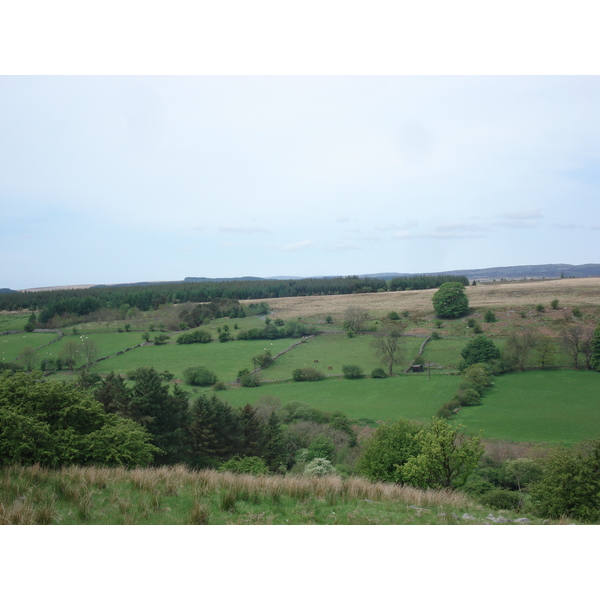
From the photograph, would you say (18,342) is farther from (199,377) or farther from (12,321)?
(199,377)

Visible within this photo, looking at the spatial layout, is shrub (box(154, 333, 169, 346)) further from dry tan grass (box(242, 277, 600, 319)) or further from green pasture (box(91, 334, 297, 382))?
dry tan grass (box(242, 277, 600, 319))

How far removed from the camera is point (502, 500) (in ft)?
39.9

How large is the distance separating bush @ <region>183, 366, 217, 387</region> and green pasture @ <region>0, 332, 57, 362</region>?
1395cm

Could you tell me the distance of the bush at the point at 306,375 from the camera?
36.7m

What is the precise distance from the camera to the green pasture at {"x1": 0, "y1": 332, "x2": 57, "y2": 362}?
33719 mm

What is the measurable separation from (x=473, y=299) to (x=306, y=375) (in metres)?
25.7

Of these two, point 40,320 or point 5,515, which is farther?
point 40,320

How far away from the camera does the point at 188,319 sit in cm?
4491

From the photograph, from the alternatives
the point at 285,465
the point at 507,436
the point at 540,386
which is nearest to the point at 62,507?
the point at 285,465

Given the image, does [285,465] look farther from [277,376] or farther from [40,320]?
[40,320]

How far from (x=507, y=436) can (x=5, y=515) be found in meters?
27.7

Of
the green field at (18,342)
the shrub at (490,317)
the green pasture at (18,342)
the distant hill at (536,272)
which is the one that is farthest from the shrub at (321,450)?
the distant hill at (536,272)

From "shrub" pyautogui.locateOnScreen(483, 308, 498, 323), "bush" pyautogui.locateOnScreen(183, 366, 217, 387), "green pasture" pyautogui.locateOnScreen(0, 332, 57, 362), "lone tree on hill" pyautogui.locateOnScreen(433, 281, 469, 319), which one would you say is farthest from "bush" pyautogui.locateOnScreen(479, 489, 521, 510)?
"green pasture" pyautogui.locateOnScreen(0, 332, 57, 362)

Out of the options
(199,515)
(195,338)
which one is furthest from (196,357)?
(199,515)
